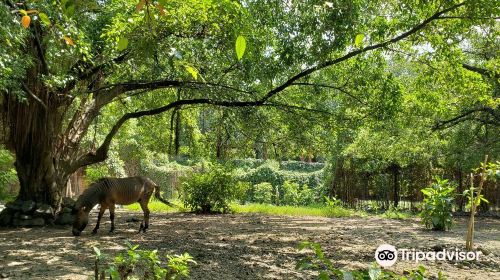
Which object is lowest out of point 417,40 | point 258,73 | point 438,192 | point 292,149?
point 438,192

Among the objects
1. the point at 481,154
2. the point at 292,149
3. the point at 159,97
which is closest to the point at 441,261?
the point at 292,149

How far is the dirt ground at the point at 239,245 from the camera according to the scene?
18.2 ft

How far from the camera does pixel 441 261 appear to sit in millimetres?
6348

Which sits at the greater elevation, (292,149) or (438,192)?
(292,149)

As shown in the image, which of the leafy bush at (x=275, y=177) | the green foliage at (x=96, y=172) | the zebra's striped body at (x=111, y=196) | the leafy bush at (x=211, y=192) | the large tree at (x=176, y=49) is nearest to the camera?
the large tree at (x=176, y=49)

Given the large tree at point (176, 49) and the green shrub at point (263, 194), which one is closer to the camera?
the large tree at point (176, 49)

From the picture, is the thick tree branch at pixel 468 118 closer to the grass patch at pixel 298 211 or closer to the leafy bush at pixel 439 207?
the grass patch at pixel 298 211

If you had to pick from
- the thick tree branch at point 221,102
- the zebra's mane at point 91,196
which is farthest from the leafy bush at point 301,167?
the zebra's mane at point 91,196

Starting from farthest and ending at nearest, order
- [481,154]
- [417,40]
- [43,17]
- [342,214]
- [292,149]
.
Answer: [342,214]
[481,154]
[292,149]
[417,40]
[43,17]

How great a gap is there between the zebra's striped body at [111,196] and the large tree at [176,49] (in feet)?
6.08

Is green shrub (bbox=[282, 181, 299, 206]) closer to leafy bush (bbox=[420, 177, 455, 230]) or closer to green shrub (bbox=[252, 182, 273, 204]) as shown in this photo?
green shrub (bbox=[252, 182, 273, 204])

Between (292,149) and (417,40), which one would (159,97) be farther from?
(417,40)

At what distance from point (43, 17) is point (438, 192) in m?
9.30

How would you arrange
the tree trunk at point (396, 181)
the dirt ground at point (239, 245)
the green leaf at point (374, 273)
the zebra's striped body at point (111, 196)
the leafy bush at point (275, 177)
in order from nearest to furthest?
the green leaf at point (374, 273), the dirt ground at point (239, 245), the zebra's striped body at point (111, 196), the tree trunk at point (396, 181), the leafy bush at point (275, 177)
